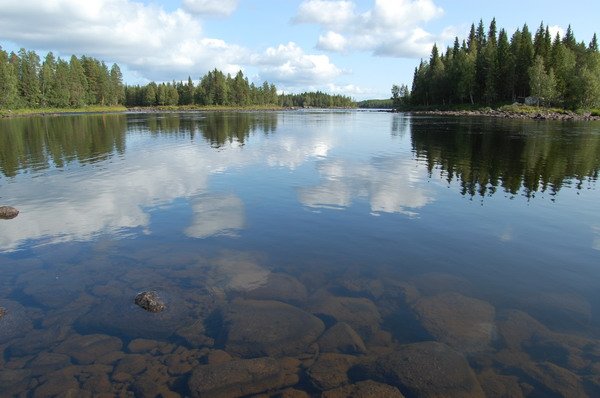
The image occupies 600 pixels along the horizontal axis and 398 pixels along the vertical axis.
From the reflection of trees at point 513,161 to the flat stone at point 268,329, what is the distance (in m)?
20.8

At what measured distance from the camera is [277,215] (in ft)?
79.5

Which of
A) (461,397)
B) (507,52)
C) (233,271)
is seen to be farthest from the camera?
(507,52)

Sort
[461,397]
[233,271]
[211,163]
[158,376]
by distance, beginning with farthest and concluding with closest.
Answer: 1. [211,163]
2. [233,271]
3. [158,376]
4. [461,397]

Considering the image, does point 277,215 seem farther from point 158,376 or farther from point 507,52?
point 507,52

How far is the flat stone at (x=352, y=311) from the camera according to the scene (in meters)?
12.7

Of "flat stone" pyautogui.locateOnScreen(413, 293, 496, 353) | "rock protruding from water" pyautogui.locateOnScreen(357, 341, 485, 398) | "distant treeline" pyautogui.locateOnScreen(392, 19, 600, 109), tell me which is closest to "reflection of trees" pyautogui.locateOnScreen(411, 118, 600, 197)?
"flat stone" pyautogui.locateOnScreen(413, 293, 496, 353)

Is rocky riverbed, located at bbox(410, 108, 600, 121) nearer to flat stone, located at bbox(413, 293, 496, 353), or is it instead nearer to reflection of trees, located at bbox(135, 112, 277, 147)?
reflection of trees, located at bbox(135, 112, 277, 147)

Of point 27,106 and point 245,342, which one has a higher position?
point 27,106

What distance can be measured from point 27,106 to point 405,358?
20041cm

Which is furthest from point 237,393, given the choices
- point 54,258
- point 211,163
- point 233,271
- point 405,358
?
point 211,163

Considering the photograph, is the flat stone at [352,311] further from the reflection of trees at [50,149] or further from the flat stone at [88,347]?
the reflection of trees at [50,149]

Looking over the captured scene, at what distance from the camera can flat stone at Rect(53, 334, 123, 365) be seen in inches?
441

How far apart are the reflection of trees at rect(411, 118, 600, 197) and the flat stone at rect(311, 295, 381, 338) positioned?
18.8m

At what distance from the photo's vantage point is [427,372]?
10.5 meters
